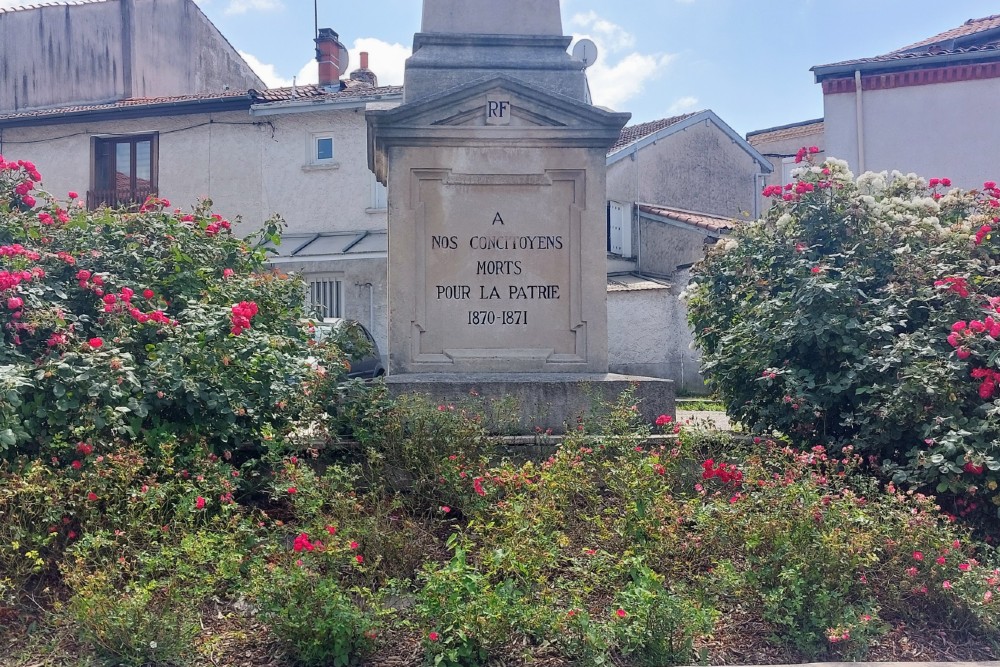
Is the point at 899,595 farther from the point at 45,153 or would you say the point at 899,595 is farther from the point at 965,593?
the point at 45,153

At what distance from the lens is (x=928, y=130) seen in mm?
17422

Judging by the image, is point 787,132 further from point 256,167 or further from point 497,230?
point 497,230

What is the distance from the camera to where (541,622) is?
370 centimetres

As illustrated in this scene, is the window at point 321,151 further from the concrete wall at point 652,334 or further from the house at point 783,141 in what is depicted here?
the house at point 783,141

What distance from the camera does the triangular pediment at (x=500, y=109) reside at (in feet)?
21.4

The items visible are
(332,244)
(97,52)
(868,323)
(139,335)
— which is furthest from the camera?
(97,52)

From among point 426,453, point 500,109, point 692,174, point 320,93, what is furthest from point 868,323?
point 692,174

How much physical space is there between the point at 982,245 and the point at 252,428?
14.8ft

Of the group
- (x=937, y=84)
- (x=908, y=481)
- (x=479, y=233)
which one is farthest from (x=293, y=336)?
(x=937, y=84)

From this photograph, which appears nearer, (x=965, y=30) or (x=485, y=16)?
(x=485, y=16)

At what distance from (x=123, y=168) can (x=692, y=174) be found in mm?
14388

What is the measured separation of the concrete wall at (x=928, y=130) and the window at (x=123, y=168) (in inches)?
609

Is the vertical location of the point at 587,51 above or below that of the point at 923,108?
above

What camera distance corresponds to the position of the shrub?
4762 mm
